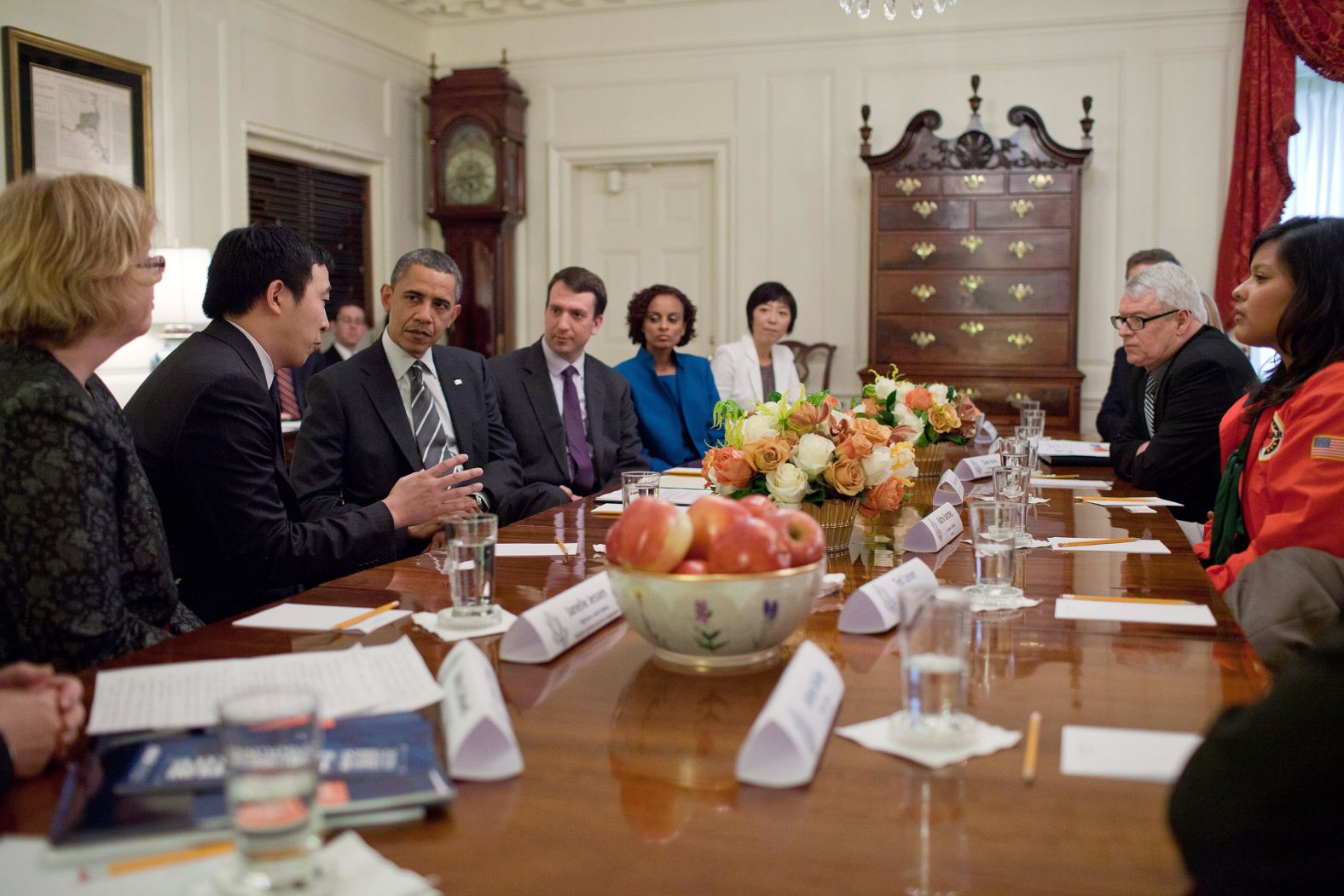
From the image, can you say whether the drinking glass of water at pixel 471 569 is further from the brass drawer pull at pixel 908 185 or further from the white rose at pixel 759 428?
the brass drawer pull at pixel 908 185

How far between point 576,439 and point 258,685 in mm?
2731

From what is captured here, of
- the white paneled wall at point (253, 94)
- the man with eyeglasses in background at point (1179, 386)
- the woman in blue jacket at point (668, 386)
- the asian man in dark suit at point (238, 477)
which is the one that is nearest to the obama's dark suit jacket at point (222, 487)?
the asian man in dark suit at point (238, 477)

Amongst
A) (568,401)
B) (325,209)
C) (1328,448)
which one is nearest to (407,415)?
(568,401)

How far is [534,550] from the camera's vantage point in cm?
215

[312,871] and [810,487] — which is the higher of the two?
[810,487]

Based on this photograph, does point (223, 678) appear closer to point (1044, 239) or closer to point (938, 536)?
point (938, 536)

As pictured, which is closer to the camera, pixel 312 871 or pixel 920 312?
pixel 312 871

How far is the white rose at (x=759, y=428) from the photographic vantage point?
79.8 inches

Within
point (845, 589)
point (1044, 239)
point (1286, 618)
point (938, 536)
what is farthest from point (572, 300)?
point (1044, 239)

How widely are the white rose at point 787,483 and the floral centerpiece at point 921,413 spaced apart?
Result: 857 millimetres

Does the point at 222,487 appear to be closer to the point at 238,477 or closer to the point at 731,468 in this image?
the point at 238,477

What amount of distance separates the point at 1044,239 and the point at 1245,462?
4.17m

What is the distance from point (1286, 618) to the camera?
1.79 metres

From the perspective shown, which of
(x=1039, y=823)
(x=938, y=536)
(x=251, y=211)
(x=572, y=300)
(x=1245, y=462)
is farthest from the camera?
(x=251, y=211)
